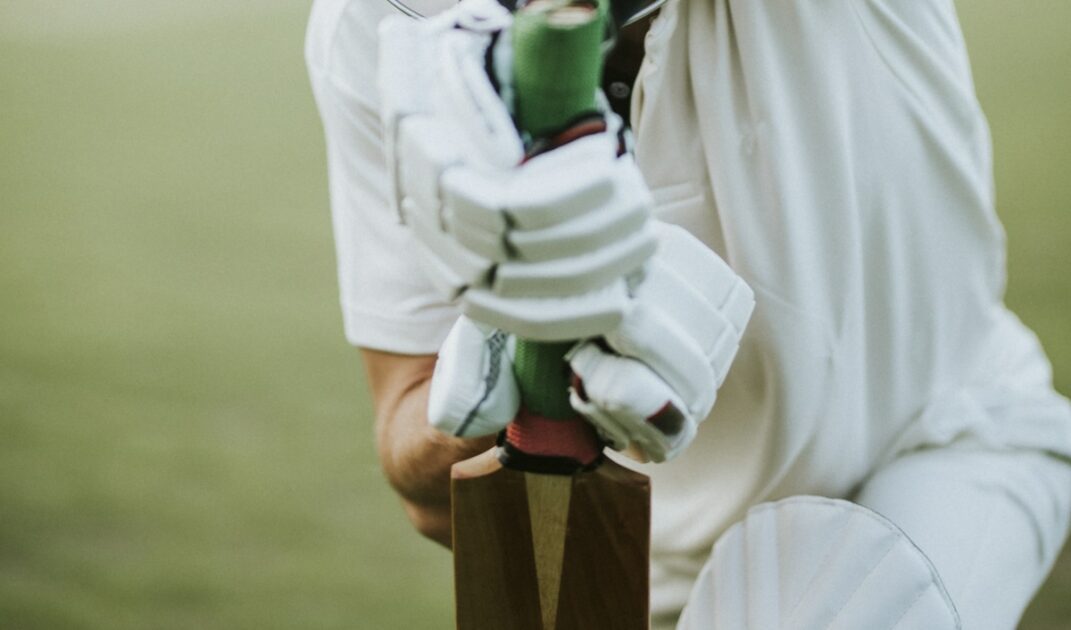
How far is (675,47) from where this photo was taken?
0.96 m

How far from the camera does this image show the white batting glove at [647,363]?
2.25ft

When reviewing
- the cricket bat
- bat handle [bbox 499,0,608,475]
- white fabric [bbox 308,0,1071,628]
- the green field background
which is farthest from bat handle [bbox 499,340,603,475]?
the green field background

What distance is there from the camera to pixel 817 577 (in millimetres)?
988

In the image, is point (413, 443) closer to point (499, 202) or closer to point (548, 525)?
point (548, 525)

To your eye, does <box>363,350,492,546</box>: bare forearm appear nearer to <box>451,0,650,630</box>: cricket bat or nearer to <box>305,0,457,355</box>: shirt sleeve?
<box>305,0,457,355</box>: shirt sleeve

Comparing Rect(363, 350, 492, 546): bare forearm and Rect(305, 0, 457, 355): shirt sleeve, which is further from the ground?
Rect(305, 0, 457, 355): shirt sleeve

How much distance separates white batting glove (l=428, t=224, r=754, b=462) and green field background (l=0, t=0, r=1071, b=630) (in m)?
1.33

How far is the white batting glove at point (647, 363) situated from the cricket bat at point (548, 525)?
20mm

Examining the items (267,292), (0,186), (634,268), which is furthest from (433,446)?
(0,186)

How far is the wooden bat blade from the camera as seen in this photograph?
2.57ft

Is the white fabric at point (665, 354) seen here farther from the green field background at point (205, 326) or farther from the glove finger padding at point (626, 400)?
the green field background at point (205, 326)

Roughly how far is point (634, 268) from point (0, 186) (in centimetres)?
340

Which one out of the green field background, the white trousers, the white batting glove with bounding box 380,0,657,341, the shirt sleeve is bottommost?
the green field background

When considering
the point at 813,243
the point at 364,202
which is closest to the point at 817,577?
the point at 813,243
